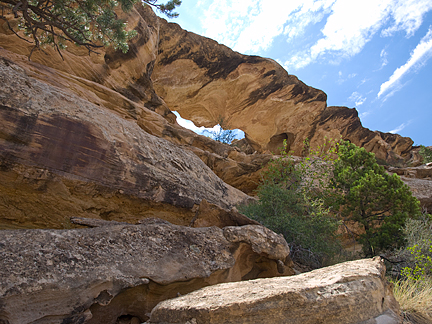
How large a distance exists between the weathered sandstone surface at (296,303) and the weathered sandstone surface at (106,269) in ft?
2.06

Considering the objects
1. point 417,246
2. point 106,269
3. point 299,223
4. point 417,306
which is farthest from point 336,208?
point 106,269

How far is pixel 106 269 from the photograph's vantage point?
3.95 metres

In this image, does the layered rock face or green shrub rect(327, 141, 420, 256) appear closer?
green shrub rect(327, 141, 420, 256)

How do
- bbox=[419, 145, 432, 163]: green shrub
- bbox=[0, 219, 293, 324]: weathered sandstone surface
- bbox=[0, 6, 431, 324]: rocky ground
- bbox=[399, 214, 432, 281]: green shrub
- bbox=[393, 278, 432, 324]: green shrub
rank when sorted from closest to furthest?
bbox=[0, 219, 293, 324]: weathered sandstone surface < bbox=[0, 6, 431, 324]: rocky ground < bbox=[393, 278, 432, 324]: green shrub < bbox=[399, 214, 432, 281]: green shrub < bbox=[419, 145, 432, 163]: green shrub

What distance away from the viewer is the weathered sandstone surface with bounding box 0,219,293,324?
3342 mm

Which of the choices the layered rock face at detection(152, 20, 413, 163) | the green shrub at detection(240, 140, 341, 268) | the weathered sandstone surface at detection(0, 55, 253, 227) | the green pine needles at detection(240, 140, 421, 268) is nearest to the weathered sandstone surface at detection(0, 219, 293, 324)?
the weathered sandstone surface at detection(0, 55, 253, 227)

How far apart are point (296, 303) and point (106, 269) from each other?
2809mm

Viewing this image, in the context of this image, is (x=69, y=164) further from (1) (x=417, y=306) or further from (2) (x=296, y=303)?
(1) (x=417, y=306)

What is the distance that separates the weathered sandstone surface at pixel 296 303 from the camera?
11.1 feet

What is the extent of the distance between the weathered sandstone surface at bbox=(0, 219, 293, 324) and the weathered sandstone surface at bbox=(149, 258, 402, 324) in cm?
63

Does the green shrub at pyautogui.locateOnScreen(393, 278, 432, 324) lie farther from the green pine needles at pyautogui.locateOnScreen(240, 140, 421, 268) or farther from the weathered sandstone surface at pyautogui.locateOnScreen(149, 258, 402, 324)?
the green pine needles at pyautogui.locateOnScreen(240, 140, 421, 268)

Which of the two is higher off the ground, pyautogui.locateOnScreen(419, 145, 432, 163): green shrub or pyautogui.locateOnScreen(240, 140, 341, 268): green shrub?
pyautogui.locateOnScreen(419, 145, 432, 163): green shrub

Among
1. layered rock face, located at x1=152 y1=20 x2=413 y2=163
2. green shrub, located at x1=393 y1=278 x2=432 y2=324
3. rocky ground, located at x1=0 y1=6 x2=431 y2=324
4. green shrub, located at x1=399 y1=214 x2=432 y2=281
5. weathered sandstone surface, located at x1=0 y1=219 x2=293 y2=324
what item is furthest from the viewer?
layered rock face, located at x1=152 y1=20 x2=413 y2=163

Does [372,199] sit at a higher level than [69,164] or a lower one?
higher
